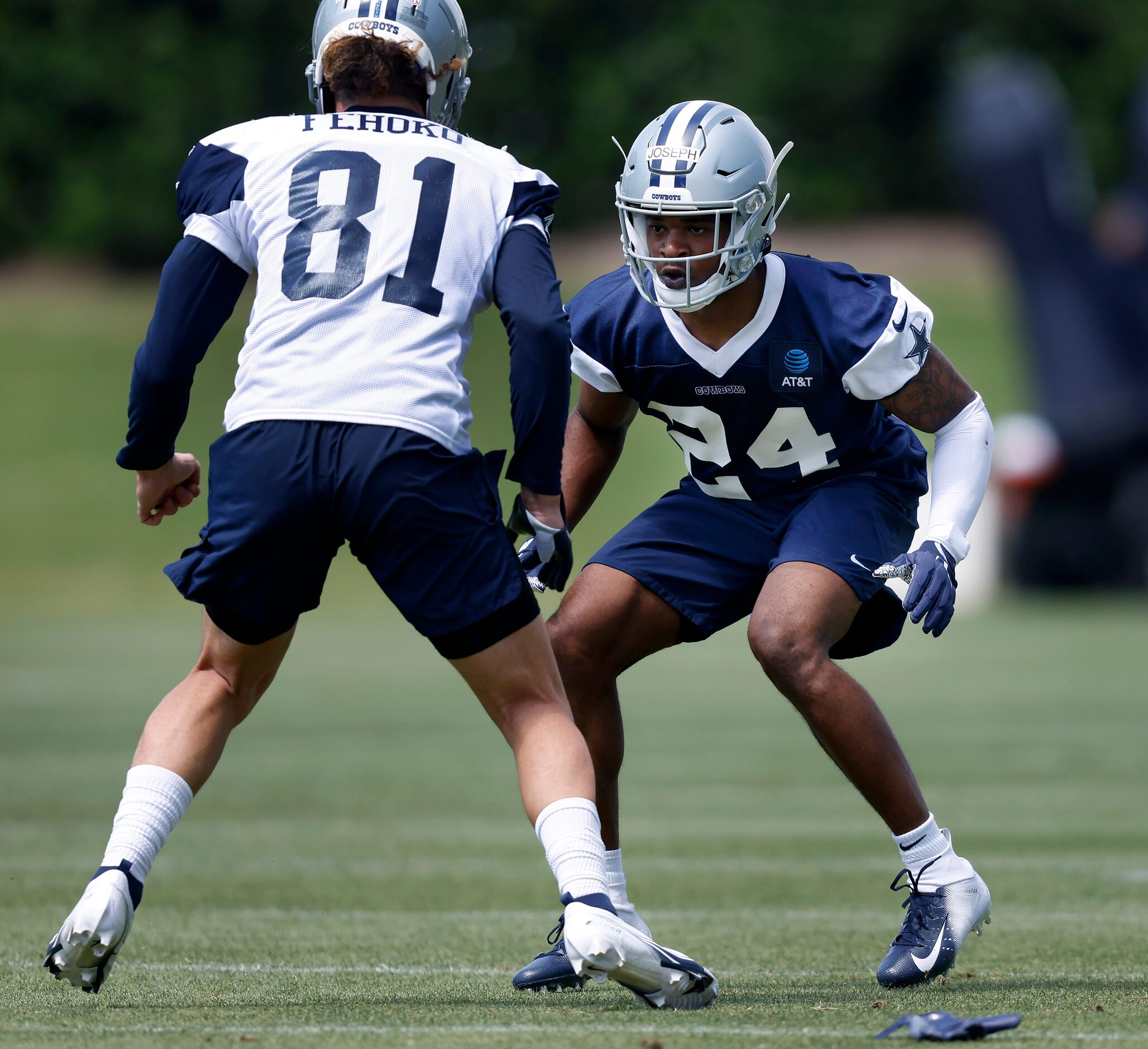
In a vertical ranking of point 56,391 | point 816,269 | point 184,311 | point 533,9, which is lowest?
point 56,391

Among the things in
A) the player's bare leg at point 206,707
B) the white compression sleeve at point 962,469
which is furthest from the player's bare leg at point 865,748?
the player's bare leg at point 206,707

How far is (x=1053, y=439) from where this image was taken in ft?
63.7

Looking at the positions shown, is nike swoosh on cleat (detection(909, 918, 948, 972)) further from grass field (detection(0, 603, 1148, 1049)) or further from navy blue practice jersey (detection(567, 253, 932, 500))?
navy blue practice jersey (detection(567, 253, 932, 500))

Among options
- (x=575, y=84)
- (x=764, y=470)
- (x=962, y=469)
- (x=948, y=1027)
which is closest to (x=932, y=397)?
(x=962, y=469)

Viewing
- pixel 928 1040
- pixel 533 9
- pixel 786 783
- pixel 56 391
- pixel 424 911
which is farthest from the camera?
pixel 533 9

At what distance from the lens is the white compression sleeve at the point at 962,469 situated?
4266 millimetres

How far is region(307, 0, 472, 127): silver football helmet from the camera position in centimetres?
385

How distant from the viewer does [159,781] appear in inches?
147

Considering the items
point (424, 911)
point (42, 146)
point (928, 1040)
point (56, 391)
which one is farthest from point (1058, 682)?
point (42, 146)

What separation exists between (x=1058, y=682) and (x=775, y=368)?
28.6 ft

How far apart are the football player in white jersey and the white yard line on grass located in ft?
0.33

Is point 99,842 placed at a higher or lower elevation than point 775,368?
lower

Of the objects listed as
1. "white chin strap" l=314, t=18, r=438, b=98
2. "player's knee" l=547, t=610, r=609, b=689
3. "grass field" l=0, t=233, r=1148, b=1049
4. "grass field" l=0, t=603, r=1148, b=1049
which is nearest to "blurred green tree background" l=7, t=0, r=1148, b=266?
"grass field" l=0, t=233, r=1148, b=1049

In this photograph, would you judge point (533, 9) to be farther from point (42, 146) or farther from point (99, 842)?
point (99, 842)
